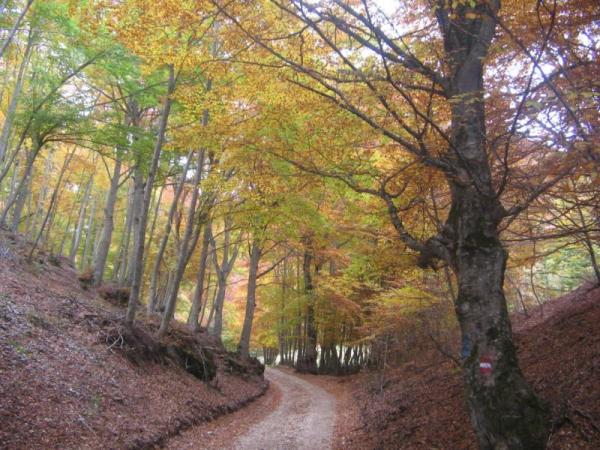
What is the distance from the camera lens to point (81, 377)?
712 cm

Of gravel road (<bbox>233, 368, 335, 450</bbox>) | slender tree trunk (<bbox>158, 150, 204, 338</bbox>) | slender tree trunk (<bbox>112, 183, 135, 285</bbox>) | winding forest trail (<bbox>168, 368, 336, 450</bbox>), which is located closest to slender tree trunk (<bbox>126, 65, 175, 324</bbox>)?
slender tree trunk (<bbox>158, 150, 204, 338</bbox>)

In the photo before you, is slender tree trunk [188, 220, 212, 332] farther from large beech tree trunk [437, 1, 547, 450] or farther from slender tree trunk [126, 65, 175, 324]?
large beech tree trunk [437, 1, 547, 450]

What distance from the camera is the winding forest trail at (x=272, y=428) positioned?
26.6ft

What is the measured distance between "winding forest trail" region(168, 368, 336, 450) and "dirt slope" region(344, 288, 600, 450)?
3.21ft

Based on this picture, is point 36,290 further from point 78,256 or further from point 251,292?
point 78,256

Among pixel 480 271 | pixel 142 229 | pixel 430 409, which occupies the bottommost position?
pixel 430 409

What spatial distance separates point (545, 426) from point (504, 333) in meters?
0.91

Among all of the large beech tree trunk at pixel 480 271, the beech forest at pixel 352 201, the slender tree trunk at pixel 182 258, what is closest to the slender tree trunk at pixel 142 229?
the beech forest at pixel 352 201

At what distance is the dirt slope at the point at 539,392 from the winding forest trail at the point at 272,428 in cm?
98

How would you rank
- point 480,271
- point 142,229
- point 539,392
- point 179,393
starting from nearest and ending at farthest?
point 480,271
point 539,392
point 179,393
point 142,229

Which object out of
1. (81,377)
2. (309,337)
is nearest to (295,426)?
(81,377)

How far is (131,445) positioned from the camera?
20.3 ft

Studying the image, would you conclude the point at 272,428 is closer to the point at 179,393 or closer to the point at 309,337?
the point at 179,393

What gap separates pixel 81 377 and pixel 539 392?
7.15 metres
